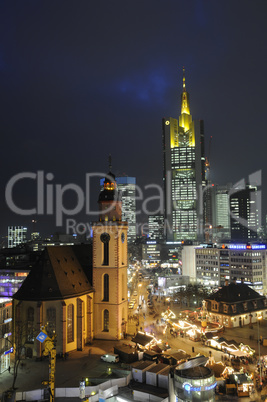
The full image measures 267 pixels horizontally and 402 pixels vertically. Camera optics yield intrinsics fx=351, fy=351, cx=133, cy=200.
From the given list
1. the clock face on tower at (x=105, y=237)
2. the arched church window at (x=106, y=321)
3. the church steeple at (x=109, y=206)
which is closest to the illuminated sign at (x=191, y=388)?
the arched church window at (x=106, y=321)

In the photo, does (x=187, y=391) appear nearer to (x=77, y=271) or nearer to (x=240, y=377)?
(x=240, y=377)

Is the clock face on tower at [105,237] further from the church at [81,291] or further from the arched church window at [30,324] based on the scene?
the arched church window at [30,324]

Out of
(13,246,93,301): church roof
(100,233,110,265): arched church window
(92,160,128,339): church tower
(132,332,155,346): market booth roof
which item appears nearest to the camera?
(132,332,155,346): market booth roof

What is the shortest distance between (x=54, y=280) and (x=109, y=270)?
820 centimetres

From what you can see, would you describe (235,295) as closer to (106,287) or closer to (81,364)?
(106,287)

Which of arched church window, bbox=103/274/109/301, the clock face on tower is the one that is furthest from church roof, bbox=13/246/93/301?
the clock face on tower

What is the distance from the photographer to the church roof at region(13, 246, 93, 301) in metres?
42.7

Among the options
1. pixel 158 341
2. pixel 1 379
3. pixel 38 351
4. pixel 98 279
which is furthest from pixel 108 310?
pixel 1 379

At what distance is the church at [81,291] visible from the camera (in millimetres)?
41812

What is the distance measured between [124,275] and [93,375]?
17605mm

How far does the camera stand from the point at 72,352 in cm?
4206

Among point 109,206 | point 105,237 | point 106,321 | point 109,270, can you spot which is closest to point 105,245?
point 105,237

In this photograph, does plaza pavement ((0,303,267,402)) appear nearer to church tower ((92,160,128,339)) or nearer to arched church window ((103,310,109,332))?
arched church window ((103,310,109,332))

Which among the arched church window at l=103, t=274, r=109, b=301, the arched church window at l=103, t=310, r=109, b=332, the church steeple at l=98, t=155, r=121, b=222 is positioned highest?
the church steeple at l=98, t=155, r=121, b=222
